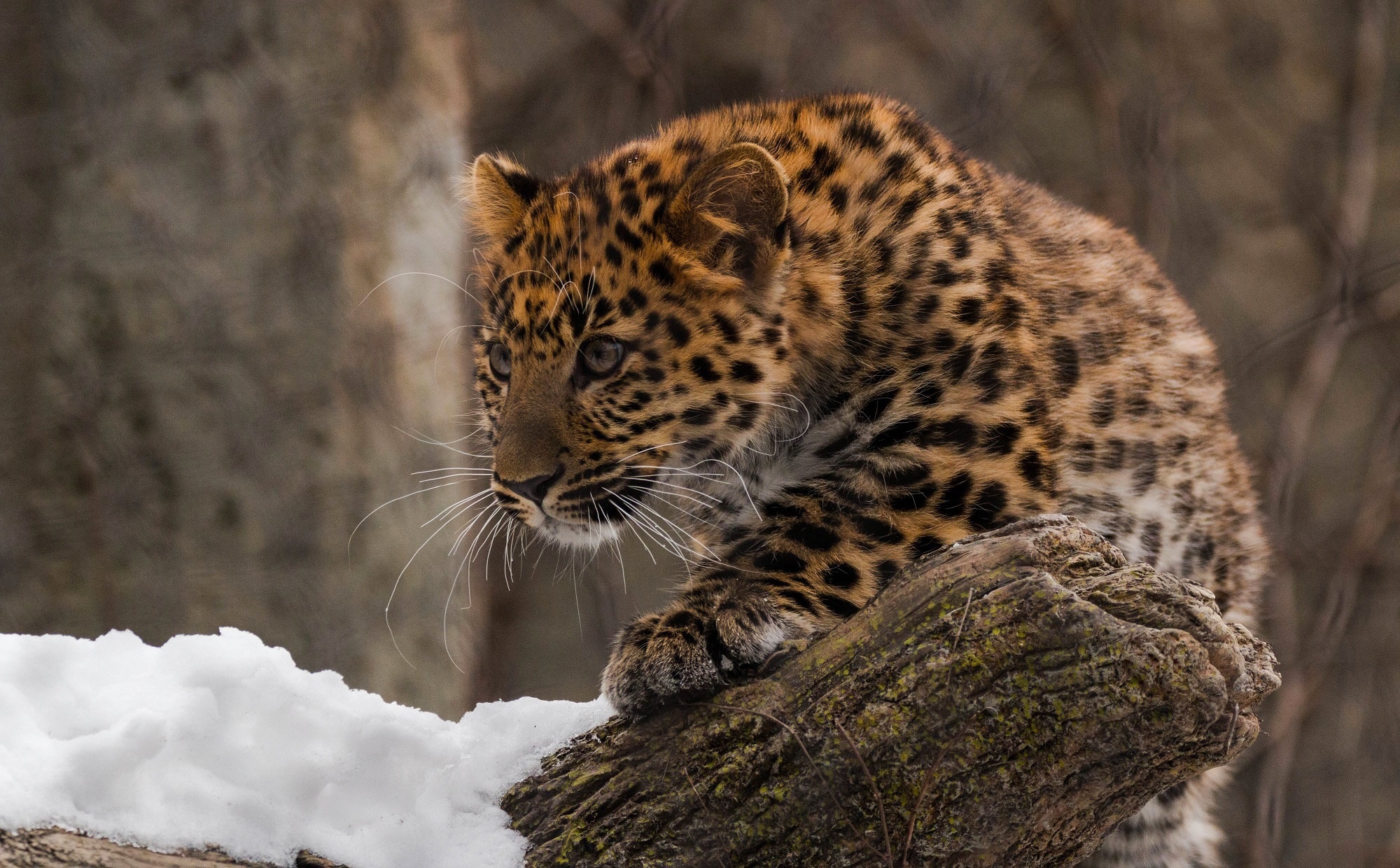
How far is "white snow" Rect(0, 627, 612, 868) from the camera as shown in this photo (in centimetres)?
189

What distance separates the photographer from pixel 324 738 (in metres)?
2.16

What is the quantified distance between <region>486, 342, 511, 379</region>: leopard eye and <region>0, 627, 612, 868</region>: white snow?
91 cm

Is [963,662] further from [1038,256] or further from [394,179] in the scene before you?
[394,179]

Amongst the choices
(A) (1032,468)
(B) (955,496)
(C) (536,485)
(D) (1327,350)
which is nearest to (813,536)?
(B) (955,496)

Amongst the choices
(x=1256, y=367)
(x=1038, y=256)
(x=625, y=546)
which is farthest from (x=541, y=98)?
(x=1256, y=367)

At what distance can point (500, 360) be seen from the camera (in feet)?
9.90

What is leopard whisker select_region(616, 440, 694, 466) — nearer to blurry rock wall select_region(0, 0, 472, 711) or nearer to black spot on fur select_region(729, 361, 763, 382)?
black spot on fur select_region(729, 361, 763, 382)

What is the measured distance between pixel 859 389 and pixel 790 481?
0.89 ft

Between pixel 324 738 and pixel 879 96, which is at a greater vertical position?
pixel 879 96

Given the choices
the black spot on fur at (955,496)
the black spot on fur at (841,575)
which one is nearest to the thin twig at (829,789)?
the black spot on fur at (841,575)

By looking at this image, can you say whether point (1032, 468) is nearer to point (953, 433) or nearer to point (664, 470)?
point (953, 433)

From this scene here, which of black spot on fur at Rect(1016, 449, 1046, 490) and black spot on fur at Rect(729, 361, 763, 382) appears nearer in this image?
black spot on fur at Rect(1016, 449, 1046, 490)

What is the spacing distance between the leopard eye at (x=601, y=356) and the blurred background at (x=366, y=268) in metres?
0.50

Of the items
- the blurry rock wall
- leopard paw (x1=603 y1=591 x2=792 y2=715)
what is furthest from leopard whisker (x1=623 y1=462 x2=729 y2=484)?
the blurry rock wall
